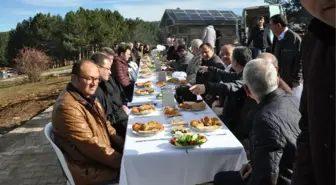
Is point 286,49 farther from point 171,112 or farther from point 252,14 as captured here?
point 252,14

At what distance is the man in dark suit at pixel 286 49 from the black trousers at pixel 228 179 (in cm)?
290

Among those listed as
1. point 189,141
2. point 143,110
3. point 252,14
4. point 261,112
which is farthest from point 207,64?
point 252,14

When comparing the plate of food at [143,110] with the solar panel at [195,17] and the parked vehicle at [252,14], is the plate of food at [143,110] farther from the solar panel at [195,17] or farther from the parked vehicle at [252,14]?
the solar panel at [195,17]

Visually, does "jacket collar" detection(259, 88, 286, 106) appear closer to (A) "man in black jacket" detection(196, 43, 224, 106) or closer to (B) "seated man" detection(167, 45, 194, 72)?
(A) "man in black jacket" detection(196, 43, 224, 106)

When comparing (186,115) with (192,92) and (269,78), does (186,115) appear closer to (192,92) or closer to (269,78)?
(192,92)

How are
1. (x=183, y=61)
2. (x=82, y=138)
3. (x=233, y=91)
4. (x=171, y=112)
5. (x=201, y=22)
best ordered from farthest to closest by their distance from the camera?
(x=201, y=22) → (x=183, y=61) → (x=233, y=91) → (x=171, y=112) → (x=82, y=138)

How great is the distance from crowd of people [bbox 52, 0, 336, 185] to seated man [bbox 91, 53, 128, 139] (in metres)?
0.01

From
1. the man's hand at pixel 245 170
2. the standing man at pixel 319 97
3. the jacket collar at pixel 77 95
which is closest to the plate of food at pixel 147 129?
the jacket collar at pixel 77 95

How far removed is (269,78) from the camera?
1.96 m

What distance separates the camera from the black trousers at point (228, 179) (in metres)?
2.16

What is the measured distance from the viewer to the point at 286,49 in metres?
4.98

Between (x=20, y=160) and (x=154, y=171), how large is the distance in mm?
2814

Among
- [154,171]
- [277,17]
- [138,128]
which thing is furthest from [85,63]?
[277,17]

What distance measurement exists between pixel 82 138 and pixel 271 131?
4.16ft
